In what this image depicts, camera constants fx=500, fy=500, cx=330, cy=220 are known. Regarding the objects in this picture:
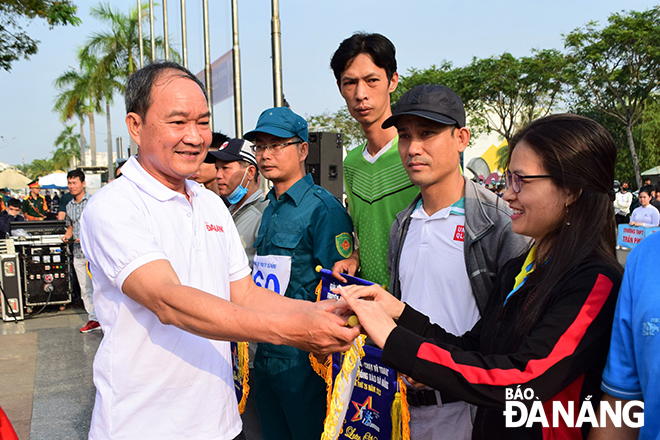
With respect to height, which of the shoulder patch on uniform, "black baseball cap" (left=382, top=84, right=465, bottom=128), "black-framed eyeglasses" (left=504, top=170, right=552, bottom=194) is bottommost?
the shoulder patch on uniform

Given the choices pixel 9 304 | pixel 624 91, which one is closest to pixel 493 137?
pixel 624 91

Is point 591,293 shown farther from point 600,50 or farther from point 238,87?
point 600,50

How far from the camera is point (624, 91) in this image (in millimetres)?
23281

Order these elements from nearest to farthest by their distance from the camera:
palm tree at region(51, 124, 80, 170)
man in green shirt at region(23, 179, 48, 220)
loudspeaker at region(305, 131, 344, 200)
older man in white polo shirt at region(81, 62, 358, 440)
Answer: older man in white polo shirt at region(81, 62, 358, 440) < loudspeaker at region(305, 131, 344, 200) < man in green shirt at region(23, 179, 48, 220) < palm tree at region(51, 124, 80, 170)

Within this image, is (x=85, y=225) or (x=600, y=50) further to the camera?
(x=600, y=50)

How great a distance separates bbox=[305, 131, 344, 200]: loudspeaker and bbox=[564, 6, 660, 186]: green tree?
740 inches

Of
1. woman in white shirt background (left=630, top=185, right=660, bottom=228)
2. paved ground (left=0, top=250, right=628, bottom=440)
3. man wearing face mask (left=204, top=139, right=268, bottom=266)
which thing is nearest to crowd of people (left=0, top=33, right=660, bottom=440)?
man wearing face mask (left=204, top=139, right=268, bottom=266)

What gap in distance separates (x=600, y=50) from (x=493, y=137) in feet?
102

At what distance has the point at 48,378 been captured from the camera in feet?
18.5

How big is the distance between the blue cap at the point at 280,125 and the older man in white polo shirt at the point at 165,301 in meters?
1.30

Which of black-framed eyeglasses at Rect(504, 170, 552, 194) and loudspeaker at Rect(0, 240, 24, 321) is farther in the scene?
loudspeaker at Rect(0, 240, 24, 321)

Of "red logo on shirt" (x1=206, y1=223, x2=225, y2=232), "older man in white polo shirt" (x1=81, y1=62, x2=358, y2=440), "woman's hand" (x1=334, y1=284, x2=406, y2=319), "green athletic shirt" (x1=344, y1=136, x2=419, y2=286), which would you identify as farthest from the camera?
"green athletic shirt" (x1=344, y1=136, x2=419, y2=286)

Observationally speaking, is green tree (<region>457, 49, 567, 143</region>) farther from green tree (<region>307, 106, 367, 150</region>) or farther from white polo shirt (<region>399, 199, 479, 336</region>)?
white polo shirt (<region>399, 199, 479, 336</region>)

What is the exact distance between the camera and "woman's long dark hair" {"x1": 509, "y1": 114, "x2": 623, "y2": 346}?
63.6 inches
